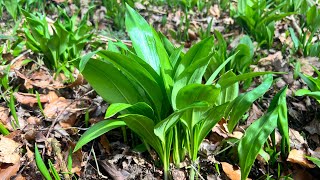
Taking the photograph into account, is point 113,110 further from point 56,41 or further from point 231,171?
point 56,41

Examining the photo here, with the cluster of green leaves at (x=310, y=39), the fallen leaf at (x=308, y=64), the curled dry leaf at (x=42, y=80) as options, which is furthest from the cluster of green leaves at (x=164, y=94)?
the cluster of green leaves at (x=310, y=39)

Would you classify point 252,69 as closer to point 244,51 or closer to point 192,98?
point 244,51

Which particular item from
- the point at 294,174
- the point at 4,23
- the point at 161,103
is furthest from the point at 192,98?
the point at 4,23

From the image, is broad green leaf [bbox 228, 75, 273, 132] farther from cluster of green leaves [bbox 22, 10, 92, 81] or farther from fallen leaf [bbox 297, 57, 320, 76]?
cluster of green leaves [bbox 22, 10, 92, 81]

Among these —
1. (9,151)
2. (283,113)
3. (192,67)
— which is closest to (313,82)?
(283,113)

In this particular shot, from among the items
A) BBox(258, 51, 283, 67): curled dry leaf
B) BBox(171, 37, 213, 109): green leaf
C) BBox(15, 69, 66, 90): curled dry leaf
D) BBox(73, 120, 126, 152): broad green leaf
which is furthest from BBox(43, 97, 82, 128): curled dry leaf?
BBox(258, 51, 283, 67): curled dry leaf

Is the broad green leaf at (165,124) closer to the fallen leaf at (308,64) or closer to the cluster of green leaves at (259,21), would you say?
the fallen leaf at (308,64)

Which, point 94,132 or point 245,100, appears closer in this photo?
point 94,132
